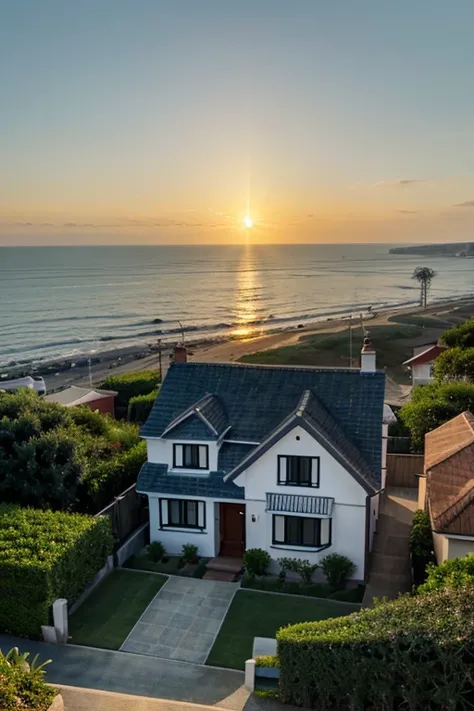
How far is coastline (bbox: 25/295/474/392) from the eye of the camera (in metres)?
76.6

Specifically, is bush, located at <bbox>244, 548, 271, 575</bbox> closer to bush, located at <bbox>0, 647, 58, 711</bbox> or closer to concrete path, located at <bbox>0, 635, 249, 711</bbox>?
concrete path, located at <bbox>0, 635, 249, 711</bbox>

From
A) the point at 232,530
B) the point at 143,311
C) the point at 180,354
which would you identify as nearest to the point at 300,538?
the point at 232,530

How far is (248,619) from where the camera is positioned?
19719mm

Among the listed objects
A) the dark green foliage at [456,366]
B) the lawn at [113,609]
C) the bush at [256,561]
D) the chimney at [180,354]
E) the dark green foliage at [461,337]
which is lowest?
the lawn at [113,609]

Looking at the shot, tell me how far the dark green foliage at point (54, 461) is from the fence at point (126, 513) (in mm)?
1165

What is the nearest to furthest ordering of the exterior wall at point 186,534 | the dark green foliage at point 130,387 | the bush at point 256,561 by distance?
1. the bush at point 256,561
2. the exterior wall at point 186,534
3. the dark green foliage at point 130,387

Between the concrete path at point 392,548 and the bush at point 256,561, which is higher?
the bush at point 256,561

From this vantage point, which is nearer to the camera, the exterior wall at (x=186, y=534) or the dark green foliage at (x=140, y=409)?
the exterior wall at (x=186, y=534)

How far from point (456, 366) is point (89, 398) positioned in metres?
27.1

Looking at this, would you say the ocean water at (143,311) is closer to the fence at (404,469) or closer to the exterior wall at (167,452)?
the fence at (404,469)

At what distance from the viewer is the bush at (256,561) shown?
22.1 m

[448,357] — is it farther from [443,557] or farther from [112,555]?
[112,555]

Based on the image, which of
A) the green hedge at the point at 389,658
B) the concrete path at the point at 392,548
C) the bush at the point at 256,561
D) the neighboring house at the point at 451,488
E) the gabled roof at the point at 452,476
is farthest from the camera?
the bush at the point at 256,561

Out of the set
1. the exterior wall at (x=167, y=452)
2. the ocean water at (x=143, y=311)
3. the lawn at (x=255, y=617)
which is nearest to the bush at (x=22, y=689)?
the lawn at (x=255, y=617)
